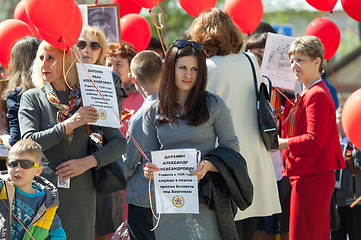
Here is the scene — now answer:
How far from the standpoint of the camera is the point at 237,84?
5.20m

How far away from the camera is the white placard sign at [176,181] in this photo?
4012 millimetres

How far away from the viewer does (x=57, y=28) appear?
15.3ft

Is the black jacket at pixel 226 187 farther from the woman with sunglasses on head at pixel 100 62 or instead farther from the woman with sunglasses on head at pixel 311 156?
the woman with sunglasses on head at pixel 311 156

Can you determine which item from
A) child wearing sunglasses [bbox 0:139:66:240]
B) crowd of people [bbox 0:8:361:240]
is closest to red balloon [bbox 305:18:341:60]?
crowd of people [bbox 0:8:361:240]

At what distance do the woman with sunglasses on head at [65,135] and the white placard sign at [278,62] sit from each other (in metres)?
2.08

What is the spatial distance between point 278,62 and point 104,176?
2.32m

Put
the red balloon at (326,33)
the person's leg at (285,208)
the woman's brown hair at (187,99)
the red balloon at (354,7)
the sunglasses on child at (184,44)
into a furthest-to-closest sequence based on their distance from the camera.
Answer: the red balloon at (326,33)
the person's leg at (285,208)
the red balloon at (354,7)
the sunglasses on child at (184,44)
the woman's brown hair at (187,99)

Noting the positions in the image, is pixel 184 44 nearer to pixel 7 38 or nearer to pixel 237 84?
pixel 237 84

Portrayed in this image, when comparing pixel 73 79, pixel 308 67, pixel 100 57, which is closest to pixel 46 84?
pixel 73 79

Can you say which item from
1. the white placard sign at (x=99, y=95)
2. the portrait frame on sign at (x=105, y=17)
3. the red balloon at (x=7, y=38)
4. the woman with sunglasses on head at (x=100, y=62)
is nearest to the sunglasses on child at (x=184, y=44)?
the white placard sign at (x=99, y=95)

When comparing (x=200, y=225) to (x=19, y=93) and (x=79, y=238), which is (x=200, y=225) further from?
(x=19, y=93)

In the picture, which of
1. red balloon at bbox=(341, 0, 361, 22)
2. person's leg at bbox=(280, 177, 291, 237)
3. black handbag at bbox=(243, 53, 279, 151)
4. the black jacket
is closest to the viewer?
the black jacket

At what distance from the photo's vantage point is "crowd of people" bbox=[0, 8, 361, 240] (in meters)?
4.18

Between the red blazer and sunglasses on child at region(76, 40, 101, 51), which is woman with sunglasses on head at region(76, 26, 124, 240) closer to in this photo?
sunglasses on child at region(76, 40, 101, 51)
